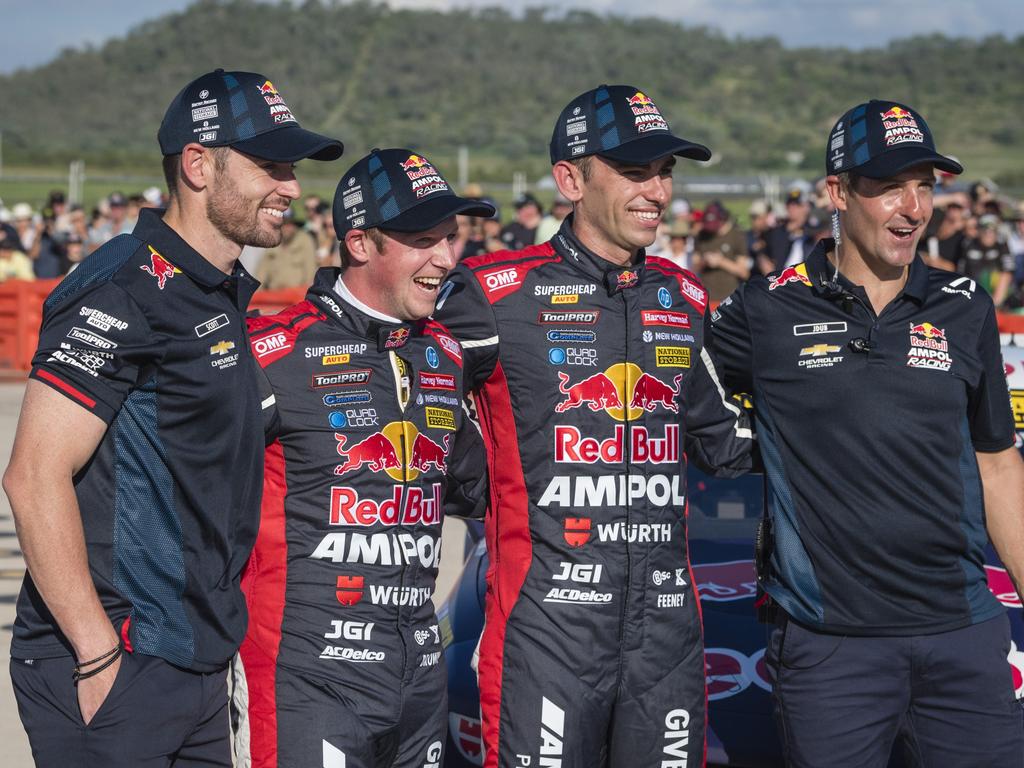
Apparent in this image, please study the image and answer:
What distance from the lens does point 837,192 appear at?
4020 mm

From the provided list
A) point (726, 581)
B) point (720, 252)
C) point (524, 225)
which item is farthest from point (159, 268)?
point (524, 225)

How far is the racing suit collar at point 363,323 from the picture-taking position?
3.76m

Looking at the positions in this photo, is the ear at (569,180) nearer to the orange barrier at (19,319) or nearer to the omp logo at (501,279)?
the omp logo at (501,279)

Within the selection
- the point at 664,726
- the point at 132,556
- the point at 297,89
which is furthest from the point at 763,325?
the point at 297,89

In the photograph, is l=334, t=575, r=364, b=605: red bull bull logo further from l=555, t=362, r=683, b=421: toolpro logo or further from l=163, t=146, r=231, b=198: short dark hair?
l=163, t=146, r=231, b=198: short dark hair

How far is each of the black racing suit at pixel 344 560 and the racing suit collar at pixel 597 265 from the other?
618 mm

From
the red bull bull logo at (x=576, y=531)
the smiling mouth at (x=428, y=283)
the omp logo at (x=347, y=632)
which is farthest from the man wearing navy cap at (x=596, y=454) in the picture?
the omp logo at (x=347, y=632)

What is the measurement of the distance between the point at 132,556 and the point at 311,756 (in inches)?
29.6

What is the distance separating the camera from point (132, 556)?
3.10m

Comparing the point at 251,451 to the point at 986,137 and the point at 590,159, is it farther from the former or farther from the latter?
the point at 986,137

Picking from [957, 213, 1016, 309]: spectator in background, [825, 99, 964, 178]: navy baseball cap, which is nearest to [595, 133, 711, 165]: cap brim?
[825, 99, 964, 178]: navy baseball cap

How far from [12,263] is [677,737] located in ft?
51.3

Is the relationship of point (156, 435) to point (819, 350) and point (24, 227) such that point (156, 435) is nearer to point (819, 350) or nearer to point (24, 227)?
point (819, 350)

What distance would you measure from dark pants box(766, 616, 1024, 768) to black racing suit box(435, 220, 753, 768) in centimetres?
33
